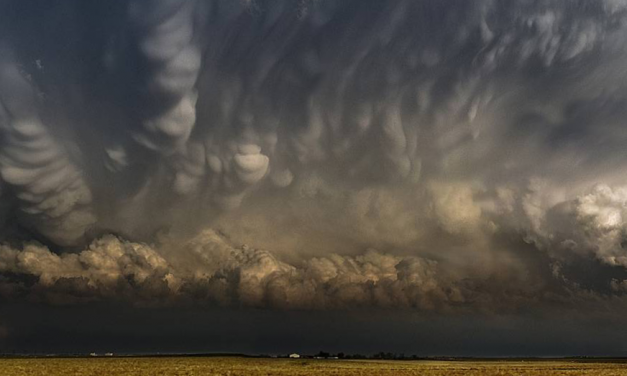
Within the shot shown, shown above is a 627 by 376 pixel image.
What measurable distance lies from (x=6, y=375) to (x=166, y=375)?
3093 cm

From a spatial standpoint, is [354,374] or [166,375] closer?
[166,375]

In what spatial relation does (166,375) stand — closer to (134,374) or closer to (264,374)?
(134,374)

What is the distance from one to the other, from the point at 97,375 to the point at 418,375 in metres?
57.7

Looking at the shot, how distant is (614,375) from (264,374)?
67701 mm

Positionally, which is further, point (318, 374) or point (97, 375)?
point (318, 374)

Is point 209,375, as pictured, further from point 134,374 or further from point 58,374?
point 58,374

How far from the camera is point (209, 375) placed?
98.5 meters

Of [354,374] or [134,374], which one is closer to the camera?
[134,374]

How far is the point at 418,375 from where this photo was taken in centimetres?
10131

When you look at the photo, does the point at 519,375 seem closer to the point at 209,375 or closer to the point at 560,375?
the point at 560,375

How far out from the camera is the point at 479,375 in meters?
104

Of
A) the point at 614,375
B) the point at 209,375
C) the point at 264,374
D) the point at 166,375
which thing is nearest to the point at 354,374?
the point at 264,374

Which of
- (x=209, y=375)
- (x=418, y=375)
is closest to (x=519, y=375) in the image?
(x=418, y=375)

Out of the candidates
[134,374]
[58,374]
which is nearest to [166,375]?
[134,374]
